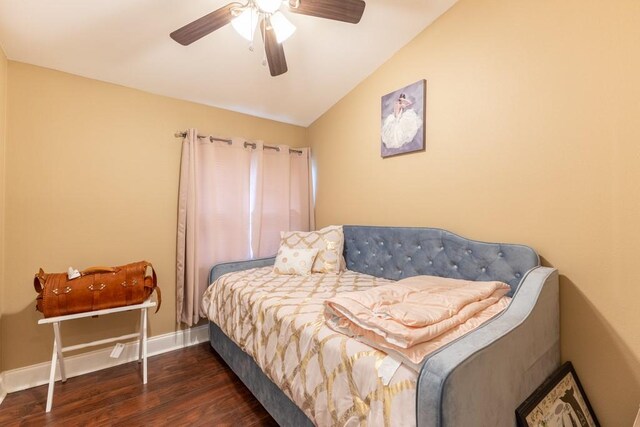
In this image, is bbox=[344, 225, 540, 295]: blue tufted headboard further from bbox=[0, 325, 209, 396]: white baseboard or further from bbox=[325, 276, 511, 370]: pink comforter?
bbox=[0, 325, 209, 396]: white baseboard

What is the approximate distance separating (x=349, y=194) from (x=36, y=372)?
9.17ft

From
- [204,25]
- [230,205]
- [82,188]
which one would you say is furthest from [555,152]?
[82,188]

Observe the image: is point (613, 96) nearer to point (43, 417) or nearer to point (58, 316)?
point (58, 316)

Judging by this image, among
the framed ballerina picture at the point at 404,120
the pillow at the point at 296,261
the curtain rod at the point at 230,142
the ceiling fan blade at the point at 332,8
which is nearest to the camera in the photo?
the ceiling fan blade at the point at 332,8

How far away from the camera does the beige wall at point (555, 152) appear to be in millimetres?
1275

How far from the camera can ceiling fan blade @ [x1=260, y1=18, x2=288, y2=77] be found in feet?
5.16

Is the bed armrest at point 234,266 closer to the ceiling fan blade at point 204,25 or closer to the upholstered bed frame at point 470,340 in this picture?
the upholstered bed frame at point 470,340

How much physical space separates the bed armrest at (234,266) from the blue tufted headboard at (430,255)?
82 cm

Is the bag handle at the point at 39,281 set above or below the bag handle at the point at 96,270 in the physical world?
below

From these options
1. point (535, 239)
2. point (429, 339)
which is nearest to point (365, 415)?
point (429, 339)

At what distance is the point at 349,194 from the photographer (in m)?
2.82

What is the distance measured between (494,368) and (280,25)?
6.29ft

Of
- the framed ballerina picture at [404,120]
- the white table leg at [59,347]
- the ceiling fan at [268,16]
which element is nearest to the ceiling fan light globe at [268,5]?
the ceiling fan at [268,16]

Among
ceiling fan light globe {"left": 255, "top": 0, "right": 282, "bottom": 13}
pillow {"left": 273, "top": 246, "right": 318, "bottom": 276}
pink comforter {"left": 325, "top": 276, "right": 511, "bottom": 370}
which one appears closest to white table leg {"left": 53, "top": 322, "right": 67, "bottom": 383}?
pillow {"left": 273, "top": 246, "right": 318, "bottom": 276}
